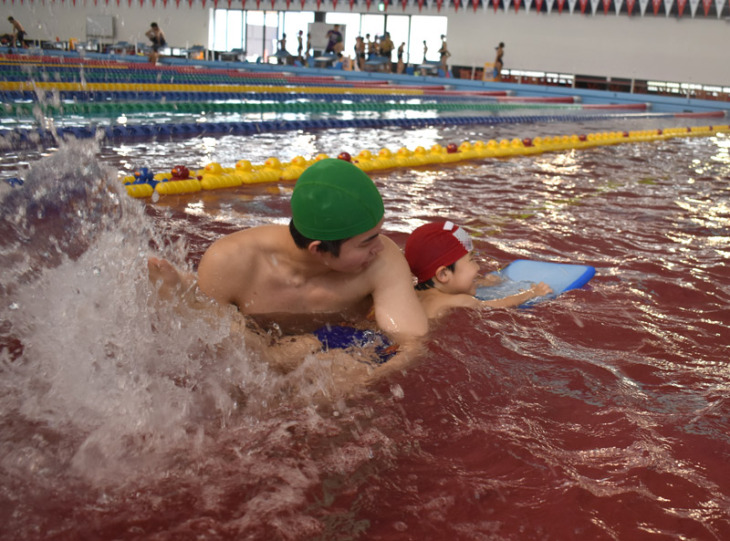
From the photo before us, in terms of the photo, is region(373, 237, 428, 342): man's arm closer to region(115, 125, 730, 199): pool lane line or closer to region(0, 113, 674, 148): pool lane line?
region(115, 125, 730, 199): pool lane line

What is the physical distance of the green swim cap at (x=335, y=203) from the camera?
2188 millimetres

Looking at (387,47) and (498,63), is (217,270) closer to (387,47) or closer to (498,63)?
(498,63)

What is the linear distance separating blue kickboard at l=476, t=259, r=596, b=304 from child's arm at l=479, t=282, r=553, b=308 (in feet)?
0.17

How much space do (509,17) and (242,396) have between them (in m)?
25.1

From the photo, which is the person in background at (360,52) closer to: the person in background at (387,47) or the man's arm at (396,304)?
the person in background at (387,47)

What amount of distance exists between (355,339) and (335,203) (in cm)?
63

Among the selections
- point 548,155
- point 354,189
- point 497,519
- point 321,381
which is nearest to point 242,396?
point 321,381

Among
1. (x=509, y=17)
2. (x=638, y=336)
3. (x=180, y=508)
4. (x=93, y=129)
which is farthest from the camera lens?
(x=509, y=17)

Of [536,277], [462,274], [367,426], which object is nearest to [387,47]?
[536,277]

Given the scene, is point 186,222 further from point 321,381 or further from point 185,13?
point 185,13

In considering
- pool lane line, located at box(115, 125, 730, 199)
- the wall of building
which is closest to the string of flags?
the wall of building

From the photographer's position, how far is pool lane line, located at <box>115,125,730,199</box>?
17.9ft

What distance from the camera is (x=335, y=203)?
2.18 meters

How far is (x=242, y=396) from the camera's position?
2215 mm
